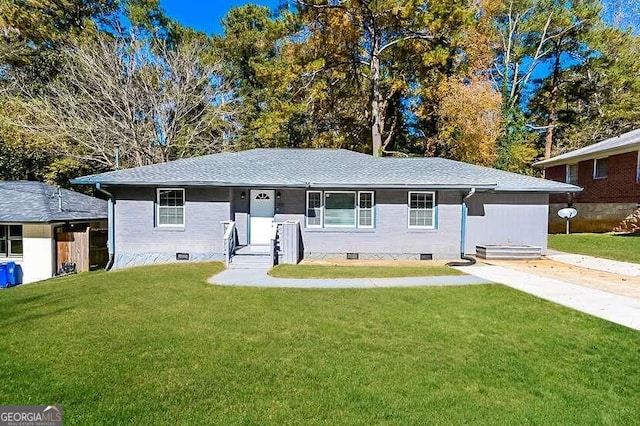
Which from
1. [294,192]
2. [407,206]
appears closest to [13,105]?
[294,192]

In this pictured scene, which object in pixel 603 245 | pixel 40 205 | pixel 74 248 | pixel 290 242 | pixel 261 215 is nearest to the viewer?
pixel 290 242

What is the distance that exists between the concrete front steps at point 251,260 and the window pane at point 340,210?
253 centimetres

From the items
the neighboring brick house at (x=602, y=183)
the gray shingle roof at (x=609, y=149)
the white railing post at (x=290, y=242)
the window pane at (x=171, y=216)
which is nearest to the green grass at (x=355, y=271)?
the white railing post at (x=290, y=242)

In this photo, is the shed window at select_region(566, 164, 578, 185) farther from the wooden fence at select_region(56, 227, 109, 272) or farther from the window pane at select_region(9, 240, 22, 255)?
the window pane at select_region(9, 240, 22, 255)

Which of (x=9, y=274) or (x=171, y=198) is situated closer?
(x=171, y=198)

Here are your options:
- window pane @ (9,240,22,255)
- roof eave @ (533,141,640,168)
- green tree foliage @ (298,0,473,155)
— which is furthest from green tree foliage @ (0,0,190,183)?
roof eave @ (533,141,640,168)

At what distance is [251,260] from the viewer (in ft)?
35.3

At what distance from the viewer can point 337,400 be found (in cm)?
350

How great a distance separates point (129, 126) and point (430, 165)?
15951 millimetres

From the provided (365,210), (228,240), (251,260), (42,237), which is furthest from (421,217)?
(42,237)

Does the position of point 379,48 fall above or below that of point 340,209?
above

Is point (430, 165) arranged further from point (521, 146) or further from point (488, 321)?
point (521, 146)

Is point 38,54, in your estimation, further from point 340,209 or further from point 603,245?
point 603,245

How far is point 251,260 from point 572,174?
21.4 metres
